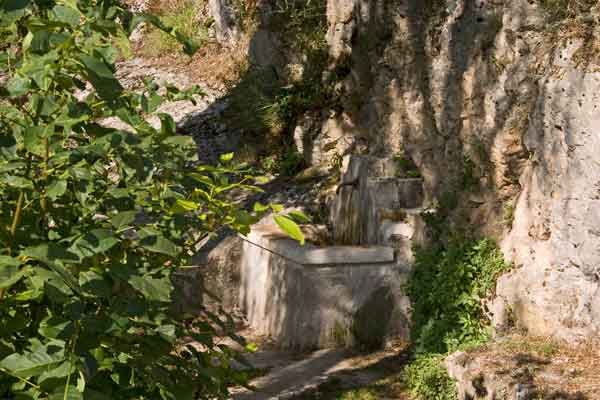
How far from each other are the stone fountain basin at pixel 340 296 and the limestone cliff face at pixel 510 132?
100 centimetres

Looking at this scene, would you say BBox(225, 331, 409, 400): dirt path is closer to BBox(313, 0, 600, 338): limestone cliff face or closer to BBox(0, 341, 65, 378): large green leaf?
BBox(313, 0, 600, 338): limestone cliff face

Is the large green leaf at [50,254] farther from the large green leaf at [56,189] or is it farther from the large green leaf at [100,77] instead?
the large green leaf at [100,77]

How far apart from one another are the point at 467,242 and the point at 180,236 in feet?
16.8

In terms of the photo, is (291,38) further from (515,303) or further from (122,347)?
(122,347)

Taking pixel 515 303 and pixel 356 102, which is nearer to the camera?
pixel 515 303

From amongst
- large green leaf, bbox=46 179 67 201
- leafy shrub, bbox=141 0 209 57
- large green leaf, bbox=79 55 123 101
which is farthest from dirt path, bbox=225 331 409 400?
leafy shrub, bbox=141 0 209 57

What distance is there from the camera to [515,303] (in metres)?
6.71

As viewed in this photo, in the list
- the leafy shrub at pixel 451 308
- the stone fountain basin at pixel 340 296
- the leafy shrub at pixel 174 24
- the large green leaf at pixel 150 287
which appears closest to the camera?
the large green leaf at pixel 150 287

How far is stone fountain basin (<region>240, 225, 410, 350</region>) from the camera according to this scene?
8336mm

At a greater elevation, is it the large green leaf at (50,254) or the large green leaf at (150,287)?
the large green leaf at (50,254)

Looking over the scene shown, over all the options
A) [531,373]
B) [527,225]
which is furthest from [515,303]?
[531,373]

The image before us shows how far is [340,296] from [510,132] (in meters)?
2.42

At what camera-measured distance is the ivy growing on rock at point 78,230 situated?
1875mm

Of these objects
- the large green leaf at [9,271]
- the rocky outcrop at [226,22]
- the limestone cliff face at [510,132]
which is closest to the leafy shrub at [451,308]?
the limestone cliff face at [510,132]
